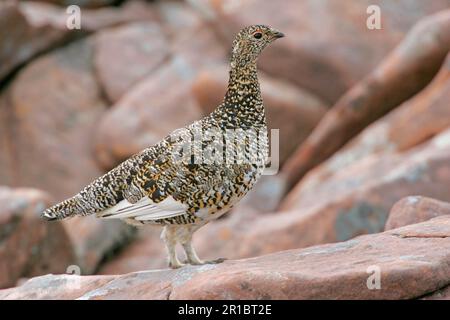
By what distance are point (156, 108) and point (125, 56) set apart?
8.21ft

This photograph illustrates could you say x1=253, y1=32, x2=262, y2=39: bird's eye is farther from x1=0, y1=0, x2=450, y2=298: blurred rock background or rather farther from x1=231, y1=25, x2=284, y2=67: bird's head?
x1=0, y1=0, x2=450, y2=298: blurred rock background

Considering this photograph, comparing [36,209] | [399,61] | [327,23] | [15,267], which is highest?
[327,23]

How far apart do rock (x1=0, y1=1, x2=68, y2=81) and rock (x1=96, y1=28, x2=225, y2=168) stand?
250cm

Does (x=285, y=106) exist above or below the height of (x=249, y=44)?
above

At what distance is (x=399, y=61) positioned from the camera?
1612 cm

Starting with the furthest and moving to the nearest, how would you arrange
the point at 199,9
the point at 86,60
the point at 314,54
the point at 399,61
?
the point at 86,60
the point at 199,9
the point at 314,54
the point at 399,61

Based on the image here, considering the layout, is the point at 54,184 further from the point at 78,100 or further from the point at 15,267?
the point at 15,267

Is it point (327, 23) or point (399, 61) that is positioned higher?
point (327, 23)

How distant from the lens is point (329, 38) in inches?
762

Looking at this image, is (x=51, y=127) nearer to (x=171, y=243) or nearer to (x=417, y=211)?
(x=417, y=211)

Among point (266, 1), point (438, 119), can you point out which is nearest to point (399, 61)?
point (438, 119)

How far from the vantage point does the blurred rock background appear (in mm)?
13414

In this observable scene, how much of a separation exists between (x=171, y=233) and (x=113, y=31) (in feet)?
54.3

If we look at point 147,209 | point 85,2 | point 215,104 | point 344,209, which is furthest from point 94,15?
point 147,209
